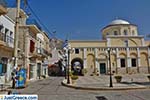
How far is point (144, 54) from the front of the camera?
5316 cm

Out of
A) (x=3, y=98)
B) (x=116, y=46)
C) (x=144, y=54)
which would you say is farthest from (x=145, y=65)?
(x=3, y=98)

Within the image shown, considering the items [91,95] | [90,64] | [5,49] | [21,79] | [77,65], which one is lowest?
[91,95]

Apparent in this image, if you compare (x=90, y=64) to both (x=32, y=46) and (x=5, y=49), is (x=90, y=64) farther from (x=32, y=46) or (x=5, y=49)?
(x=5, y=49)

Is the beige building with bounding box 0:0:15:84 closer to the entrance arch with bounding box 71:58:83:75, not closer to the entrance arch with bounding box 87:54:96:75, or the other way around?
the entrance arch with bounding box 87:54:96:75

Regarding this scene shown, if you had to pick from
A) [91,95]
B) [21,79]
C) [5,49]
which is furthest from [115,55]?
[91,95]

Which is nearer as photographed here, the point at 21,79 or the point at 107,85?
the point at 21,79

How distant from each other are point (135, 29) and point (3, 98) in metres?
61.3

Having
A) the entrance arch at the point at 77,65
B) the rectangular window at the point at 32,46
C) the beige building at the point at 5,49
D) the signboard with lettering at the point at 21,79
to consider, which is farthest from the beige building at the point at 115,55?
the signboard with lettering at the point at 21,79

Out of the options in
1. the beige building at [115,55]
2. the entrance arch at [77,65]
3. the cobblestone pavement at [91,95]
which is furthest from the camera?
the entrance arch at [77,65]

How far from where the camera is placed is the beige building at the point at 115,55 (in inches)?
2030

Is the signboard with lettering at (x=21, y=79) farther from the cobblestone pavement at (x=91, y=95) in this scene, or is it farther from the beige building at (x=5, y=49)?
the beige building at (x=5, y=49)

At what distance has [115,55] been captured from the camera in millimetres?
51969

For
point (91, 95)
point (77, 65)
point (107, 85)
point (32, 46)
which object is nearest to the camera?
point (91, 95)

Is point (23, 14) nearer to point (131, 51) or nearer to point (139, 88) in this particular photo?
point (139, 88)
